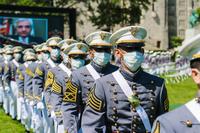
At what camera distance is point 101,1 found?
2028 inches

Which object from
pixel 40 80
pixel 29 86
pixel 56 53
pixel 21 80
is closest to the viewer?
pixel 56 53

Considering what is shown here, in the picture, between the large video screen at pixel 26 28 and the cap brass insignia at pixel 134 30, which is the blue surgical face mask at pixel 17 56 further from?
the large video screen at pixel 26 28

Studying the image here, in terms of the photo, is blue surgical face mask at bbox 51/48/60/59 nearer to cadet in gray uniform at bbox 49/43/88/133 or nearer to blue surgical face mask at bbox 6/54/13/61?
cadet in gray uniform at bbox 49/43/88/133

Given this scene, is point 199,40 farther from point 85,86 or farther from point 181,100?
point 181,100

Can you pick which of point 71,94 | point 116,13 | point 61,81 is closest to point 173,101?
point 61,81

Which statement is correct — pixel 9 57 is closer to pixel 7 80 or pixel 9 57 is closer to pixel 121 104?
pixel 7 80

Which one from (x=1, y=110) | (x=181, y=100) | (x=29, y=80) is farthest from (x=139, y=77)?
(x=181, y=100)

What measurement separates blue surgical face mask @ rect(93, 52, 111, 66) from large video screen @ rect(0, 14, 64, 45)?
26.4m

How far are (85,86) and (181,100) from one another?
547 inches

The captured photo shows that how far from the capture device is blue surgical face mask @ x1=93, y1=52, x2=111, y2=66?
7.24 metres

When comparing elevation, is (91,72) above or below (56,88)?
above

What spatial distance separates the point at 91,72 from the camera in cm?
743

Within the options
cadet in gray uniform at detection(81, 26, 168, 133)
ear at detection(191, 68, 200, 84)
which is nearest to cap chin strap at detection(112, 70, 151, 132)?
cadet in gray uniform at detection(81, 26, 168, 133)

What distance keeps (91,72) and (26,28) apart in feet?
88.6
